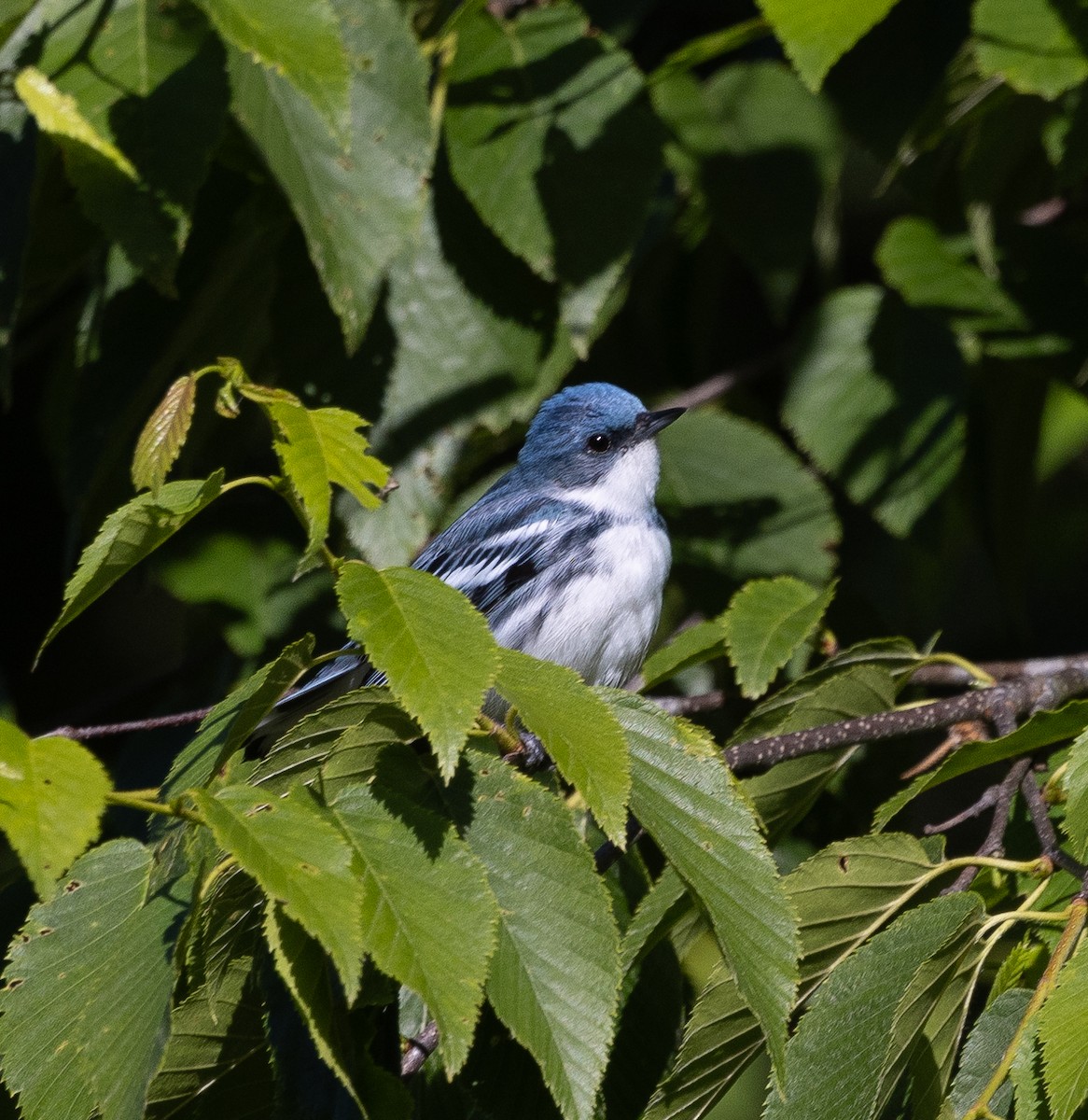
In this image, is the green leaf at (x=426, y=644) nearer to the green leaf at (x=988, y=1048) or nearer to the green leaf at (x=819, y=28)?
the green leaf at (x=988, y=1048)

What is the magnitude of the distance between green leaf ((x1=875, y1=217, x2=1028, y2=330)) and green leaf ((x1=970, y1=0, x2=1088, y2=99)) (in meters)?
0.67

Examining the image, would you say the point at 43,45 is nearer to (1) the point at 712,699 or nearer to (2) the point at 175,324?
(2) the point at 175,324

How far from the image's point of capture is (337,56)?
215cm

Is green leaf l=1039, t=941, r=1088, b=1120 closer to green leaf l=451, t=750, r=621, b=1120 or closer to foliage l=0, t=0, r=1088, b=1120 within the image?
foliage l=0, t=0, r=1088, b=1120

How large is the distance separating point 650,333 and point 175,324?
60.3 inches

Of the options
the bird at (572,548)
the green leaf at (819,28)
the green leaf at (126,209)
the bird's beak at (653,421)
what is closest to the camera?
the green leaf at (819,28)

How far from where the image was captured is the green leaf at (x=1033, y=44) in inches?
101

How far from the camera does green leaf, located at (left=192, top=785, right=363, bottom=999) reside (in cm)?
128

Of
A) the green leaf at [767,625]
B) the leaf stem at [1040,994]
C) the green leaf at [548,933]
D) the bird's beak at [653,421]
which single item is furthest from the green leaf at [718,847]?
the bird's beak at [653,421]

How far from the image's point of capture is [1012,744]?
185 cm

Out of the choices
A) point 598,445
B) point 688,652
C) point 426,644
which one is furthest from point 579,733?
point 598,445

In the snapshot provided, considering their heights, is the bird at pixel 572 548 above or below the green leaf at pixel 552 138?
below

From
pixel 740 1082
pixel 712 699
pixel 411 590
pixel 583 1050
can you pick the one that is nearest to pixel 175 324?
pixel 712 699

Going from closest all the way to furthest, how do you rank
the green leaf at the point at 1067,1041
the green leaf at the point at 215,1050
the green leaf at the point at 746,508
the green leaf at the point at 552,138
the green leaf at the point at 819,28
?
the green leaf at the point at 1067,1041, the green leaf at the point at 215,1050, the green leaf at the point at 819,28, the green leaf at the point at 552,138, the green leaf at the point at 746,508
